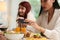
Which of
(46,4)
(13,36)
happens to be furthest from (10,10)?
(13,36)

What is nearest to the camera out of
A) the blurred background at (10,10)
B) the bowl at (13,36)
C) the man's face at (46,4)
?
the bowl at (13,36)

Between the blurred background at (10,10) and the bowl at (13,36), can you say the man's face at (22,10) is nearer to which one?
the bowl at (13,36)

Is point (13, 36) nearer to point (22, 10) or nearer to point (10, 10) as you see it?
point (22, 10)

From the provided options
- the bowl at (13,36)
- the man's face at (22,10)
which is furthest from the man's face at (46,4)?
the bowl at (13,36)

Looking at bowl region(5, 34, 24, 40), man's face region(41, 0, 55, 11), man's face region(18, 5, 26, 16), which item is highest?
man's face region(41, 0, 55, 11)

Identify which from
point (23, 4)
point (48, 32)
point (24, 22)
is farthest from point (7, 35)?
point (23, 4)

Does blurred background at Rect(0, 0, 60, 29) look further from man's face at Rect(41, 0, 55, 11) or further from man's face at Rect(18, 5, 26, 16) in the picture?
man's face at Rect(41, 0, 55, 11)

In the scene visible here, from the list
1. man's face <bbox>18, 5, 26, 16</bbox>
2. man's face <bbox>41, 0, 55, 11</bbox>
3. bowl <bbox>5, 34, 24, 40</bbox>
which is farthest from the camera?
man's face <bbox>18, 5, 26, 16</bbox>

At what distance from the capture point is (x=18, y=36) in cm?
145

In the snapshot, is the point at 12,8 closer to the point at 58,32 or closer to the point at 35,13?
the point at 35,13

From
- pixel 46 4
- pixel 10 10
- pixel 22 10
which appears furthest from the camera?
pixel 10 10

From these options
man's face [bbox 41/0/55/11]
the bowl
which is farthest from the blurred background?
the bowl

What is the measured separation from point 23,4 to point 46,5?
44 centimetres

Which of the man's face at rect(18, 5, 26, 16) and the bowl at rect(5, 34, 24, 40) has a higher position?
the man's face at rect(18, 5, 26, 16)
